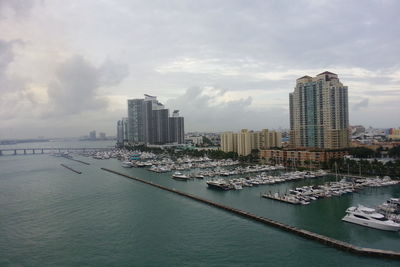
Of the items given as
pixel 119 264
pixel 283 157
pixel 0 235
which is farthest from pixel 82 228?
pixel 283 157

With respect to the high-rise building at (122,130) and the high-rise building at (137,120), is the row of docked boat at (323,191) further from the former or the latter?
the high-rise building at (122,130)

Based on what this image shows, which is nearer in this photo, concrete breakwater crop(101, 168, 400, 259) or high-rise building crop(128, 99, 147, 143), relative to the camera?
concrete breakwater crop(101, 168, 400, 259)

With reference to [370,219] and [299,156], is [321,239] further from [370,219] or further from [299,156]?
[299,156]

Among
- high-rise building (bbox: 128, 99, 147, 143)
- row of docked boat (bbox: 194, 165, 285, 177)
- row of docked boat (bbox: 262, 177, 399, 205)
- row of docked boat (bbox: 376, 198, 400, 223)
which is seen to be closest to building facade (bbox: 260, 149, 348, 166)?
row of docked boat (bbox: 194, 165, 285, 177)

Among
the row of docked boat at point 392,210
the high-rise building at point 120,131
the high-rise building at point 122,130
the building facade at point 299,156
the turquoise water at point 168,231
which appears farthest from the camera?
the high-rise building at point 120,131

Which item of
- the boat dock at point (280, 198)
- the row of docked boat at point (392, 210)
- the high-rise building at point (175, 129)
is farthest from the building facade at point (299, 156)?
the high-rise building at point (175, 129)

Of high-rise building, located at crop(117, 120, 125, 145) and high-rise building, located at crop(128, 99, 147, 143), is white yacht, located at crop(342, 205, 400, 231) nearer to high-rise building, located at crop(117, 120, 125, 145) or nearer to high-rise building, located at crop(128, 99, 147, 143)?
high-rise building, located at crop(128, 99, 147, 143)

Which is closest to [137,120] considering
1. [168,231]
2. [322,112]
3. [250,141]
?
[250,141]
